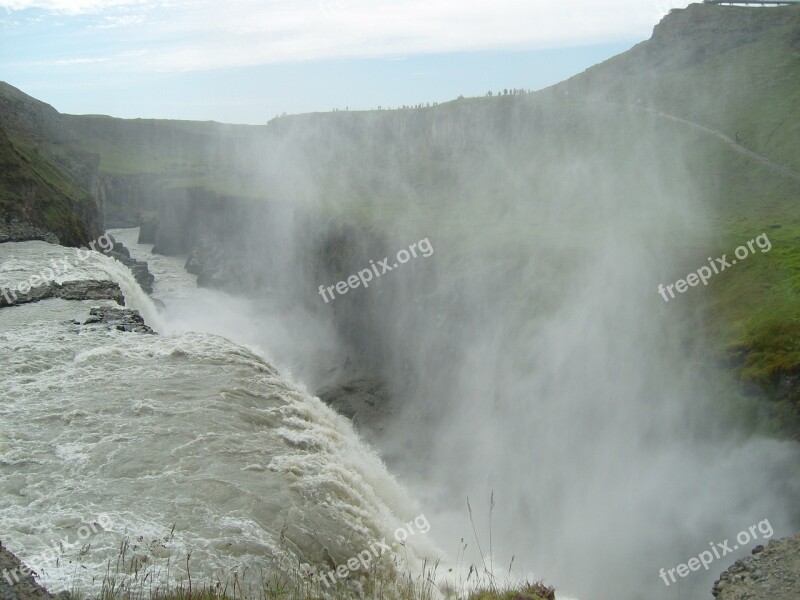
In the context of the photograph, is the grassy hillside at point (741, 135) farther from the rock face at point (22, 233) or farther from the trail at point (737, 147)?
the rock face at point (22, 233)

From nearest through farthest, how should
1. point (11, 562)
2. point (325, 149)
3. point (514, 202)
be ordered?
point (11, 562)
point (514, 202)
point (325, 149)

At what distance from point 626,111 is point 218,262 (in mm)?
40865

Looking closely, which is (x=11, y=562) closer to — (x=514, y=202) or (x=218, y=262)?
(x=514, y=202)

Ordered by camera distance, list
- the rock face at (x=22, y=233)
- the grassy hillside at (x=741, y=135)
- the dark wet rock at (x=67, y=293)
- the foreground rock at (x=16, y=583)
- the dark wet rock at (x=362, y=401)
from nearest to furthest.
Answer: the foreground rock at (x=16, y=583) → the dark wet rock at (x=67, y=293) → the grassy hillside at (x=741, y=135) → the rock face at (x=22, y=233) → the dark wet rock at (x=362, y=401)

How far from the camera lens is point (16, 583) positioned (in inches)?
251

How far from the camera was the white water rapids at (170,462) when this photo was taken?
982cm

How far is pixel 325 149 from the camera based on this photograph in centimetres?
7081

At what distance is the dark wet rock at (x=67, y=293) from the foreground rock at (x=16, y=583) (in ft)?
55.8

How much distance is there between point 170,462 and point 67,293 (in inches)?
519

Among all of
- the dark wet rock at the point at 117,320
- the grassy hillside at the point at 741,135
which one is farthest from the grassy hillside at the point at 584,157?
the dark wet rock at the point at 117,320

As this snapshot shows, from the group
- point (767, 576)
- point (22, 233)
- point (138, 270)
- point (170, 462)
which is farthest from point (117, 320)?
point (138, 270)

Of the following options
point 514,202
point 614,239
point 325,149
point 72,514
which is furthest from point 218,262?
point 72,514

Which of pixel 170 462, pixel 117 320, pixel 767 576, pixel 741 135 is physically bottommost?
pixel 767 576

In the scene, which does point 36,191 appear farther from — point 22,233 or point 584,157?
point 584,157
